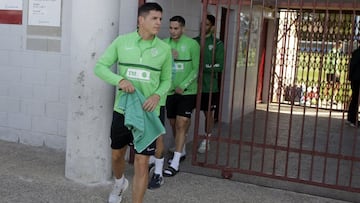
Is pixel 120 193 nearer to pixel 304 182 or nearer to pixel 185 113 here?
pixel 185 113

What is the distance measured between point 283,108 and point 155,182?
760 cm

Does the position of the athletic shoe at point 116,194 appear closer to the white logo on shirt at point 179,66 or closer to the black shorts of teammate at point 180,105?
the black shorts of teammate at point 180,105

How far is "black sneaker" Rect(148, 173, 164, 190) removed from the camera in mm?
5129

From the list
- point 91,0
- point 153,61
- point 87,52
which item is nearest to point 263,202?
point 153,61

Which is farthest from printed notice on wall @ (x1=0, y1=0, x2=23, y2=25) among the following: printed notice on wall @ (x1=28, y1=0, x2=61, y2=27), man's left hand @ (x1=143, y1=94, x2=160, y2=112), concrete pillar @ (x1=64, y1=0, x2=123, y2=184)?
man's left hand @ (x1=143, y1=94, x2=160, y2=112)

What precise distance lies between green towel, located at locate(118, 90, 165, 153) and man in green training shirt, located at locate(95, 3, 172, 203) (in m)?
0.04

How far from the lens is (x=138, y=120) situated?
13.6ft

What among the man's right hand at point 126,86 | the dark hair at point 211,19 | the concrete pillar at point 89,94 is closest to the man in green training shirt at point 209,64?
the dark hair at point 211,19

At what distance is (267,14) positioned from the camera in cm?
1172

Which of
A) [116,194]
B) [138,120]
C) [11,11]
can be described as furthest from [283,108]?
[138,120]

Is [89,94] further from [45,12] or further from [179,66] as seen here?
[45,12]

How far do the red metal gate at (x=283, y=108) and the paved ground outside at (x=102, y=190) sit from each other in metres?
0.20

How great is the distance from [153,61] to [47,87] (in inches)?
106

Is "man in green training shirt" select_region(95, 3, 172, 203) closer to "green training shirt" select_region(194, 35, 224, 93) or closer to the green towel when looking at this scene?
the green towel
